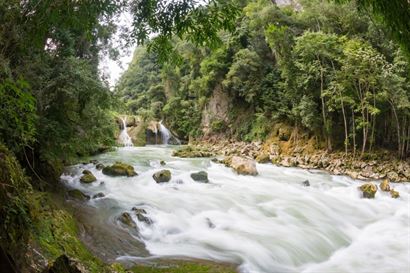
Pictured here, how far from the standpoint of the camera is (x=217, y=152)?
2122 centimetres

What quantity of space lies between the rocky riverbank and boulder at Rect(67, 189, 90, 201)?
31.2 ft

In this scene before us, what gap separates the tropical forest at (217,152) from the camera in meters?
3.02

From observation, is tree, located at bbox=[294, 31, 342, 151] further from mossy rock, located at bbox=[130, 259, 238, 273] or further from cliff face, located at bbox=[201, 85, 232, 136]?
mossy rock, located at bbox=[130, 259, 238, 273]

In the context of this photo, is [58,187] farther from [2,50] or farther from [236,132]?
[236,132]

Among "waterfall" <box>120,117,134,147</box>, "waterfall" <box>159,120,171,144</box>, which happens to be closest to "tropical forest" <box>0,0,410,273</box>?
"waterfall" <box>120,117,134,147</box>

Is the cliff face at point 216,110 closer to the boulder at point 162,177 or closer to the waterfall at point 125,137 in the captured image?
the waterfall at point 125,137

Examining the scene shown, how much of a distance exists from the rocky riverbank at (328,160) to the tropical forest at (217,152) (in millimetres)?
80

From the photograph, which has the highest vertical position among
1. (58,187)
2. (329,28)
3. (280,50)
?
(329,28)

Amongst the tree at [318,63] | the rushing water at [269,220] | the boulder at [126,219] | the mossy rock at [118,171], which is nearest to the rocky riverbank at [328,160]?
the tree at [318,63]

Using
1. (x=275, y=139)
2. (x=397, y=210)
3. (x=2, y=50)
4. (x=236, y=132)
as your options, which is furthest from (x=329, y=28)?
(x=2, y=50)

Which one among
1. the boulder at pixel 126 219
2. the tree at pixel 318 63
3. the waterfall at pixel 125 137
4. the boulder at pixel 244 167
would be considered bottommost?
the boulder at pixel 126 219

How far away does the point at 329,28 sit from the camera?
1802 cm

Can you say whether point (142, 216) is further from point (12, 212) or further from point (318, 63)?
point (318, 63)

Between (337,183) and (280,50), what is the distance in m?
8.38
